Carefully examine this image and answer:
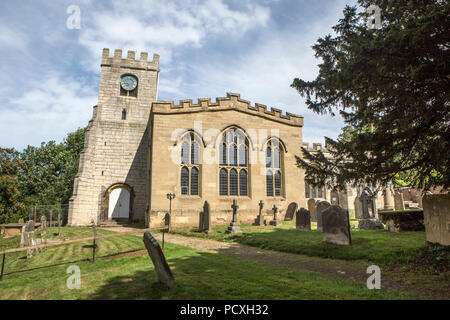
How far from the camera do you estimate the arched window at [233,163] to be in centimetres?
1830

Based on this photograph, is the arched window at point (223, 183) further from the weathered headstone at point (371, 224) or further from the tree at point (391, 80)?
the tree at point (391, 80)

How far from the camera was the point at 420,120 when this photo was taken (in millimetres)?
5684

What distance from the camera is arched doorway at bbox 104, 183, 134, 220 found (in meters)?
22.1

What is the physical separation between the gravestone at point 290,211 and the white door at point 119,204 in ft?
46.3

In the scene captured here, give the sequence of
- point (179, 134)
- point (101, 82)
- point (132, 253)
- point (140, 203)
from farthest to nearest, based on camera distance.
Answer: point (101, 82) → point (140, 203) → point (179, 134) → point (132, 253)

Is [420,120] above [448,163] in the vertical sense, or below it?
above

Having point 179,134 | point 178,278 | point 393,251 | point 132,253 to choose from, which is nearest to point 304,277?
point 178,278

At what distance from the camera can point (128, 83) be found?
2562cm

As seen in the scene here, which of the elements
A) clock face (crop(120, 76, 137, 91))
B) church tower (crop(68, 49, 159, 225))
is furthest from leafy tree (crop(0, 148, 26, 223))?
clock face (crop(120, 76, 137, 91))

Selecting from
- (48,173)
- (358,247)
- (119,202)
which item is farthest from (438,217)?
(48,173)

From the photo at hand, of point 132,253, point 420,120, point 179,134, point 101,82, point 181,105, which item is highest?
point 101,82

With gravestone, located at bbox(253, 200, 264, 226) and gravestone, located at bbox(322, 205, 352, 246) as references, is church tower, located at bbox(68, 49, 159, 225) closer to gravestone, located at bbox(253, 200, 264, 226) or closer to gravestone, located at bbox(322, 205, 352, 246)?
gravestone, located at bbox(253, 200, 264, 226)
